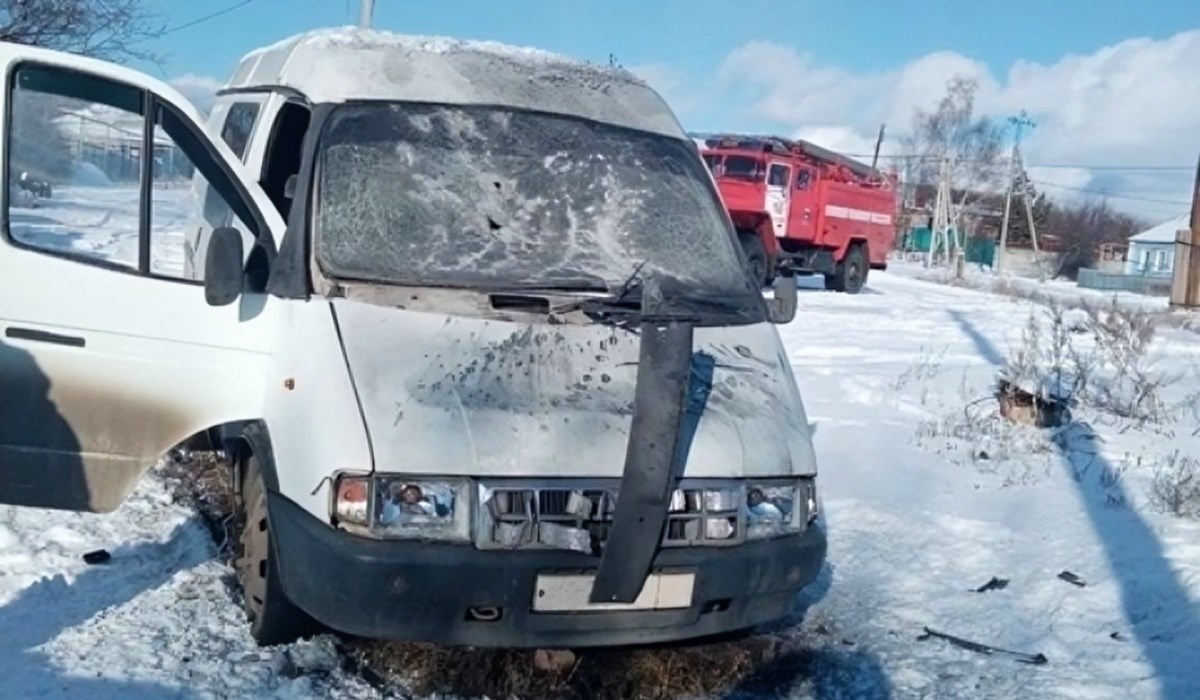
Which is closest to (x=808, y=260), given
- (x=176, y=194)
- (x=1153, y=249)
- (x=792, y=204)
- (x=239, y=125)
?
(x=792, y=204)

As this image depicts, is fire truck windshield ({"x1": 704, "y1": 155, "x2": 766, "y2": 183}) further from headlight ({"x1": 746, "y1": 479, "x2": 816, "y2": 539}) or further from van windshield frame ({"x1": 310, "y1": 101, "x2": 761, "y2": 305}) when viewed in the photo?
headlight ({"x1": 746, "y1": 479, "x2": 816, "y2": 539})

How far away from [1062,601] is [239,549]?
3.49 metres

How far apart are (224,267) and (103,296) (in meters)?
0.59

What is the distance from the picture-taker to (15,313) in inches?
161

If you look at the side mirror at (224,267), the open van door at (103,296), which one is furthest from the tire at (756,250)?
the side mirror at (224,267)

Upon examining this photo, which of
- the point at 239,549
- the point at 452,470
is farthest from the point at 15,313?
the point at 452,470

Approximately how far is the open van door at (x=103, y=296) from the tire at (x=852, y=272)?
18.9 m

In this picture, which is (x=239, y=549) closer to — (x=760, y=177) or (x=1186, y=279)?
(x=760, y=177)

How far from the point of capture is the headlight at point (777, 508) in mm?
3742

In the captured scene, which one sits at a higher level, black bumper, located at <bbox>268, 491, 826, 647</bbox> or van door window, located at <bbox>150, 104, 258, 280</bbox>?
van door window, located at <bbox>150, 104, 258, 280</bbox>

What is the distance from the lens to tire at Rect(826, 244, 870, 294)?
22.4 metres

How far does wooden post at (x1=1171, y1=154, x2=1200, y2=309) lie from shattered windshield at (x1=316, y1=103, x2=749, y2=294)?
16.1m

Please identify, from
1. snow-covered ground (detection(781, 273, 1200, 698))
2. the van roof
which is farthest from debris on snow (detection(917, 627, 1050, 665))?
the van roof

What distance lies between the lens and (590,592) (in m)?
3.45
